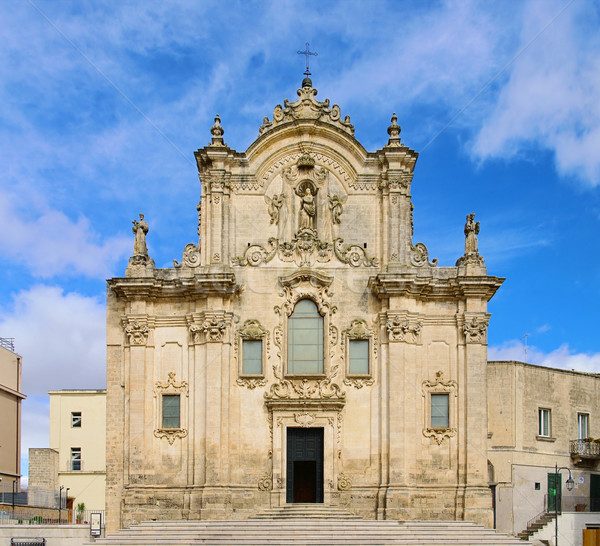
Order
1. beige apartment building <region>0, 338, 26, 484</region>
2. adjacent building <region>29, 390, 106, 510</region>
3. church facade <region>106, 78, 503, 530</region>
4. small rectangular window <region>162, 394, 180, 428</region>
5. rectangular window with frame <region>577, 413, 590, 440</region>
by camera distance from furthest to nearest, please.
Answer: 1. adjacent building <region>29, 390, 106, 510</region>
2. beige apartment building <region>0, 338, 26, 484</region>
3. rectangular window with frame <region>577, 413, 590, 440</region>
4. small rectangular window <region>162, 394, 180, 428</region>
5. church facade <region>106, 78, 503, 530</region>

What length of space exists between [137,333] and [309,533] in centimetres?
879

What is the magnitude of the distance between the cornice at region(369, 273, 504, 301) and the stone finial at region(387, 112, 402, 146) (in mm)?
4683

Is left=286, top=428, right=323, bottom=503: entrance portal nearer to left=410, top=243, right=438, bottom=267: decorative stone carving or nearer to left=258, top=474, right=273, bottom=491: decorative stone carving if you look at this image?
left=258, top=474, right=273, bottom=491: decorative stone carving

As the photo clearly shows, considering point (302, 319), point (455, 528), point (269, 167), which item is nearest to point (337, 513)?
point (455, 528)

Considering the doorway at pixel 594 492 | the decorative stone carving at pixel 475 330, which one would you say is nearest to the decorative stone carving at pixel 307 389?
the decorative stone carving at pixel 475 330

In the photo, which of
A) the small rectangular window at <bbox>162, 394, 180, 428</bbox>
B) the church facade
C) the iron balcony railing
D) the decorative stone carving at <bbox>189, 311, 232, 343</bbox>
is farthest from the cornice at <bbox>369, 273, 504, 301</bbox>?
the iron balcony railing

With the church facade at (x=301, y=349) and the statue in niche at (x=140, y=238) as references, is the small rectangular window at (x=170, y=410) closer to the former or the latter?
the church facade at (x=301, y=349)

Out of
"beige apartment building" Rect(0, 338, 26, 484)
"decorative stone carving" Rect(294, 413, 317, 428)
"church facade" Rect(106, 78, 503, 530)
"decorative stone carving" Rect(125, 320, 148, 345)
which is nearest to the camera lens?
"church facade" Rect(106, 78, 503, 530)

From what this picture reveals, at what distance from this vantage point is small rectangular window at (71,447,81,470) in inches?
1855

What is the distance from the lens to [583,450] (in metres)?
34.7

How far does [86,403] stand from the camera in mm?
48094

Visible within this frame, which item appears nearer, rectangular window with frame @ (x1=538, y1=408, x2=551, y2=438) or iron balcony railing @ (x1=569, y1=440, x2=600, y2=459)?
rectangular window with frame @ (x1=538, y1=408, x2=551, y2=438)

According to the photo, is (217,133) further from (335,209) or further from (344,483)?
(344,483)

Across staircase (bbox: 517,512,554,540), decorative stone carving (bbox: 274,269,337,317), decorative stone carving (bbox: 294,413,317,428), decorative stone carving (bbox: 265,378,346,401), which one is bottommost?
staircase (bbox: 517,512,554,540)
